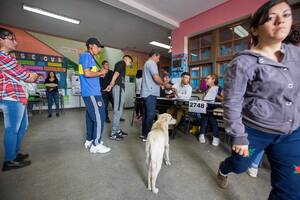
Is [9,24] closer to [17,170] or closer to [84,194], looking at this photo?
[17,170]

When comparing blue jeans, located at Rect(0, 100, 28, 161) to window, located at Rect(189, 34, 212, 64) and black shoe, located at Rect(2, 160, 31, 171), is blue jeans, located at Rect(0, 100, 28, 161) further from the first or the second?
window, located at Rect(189, 34, 212, 64)

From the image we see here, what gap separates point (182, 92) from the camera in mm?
3275

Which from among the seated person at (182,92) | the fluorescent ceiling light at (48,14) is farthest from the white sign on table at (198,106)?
the fluorescent ceiling light at (48,14)

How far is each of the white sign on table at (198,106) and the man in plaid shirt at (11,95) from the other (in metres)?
2.18

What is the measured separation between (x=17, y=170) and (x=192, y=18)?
4980 millimetres

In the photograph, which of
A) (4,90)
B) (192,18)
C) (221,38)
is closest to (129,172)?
(4,90)

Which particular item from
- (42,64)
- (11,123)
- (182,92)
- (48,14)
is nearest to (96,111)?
(11,123)

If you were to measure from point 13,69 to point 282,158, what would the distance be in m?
2.24

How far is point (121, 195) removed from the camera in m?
1.22

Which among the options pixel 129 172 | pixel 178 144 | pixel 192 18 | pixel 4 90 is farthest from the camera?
pixel 192 18

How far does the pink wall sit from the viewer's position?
313cm

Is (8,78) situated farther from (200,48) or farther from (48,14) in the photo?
(200,48)

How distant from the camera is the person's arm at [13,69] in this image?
1.38 m

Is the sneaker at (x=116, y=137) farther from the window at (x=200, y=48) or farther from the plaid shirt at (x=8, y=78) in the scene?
the window at (x=200, y=48)
